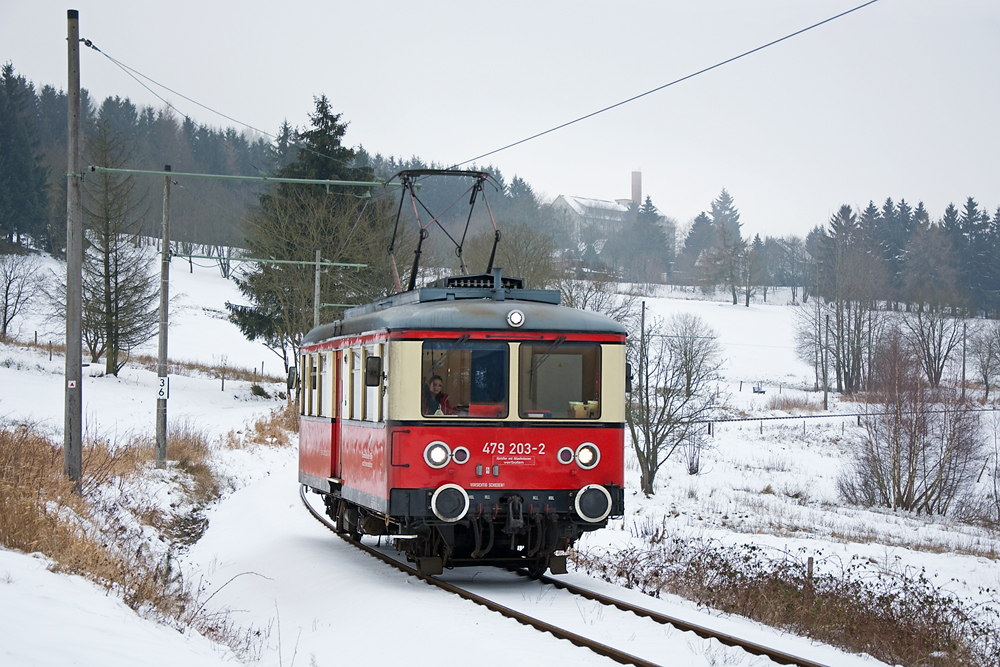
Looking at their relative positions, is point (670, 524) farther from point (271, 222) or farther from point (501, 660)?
point (271, 222)

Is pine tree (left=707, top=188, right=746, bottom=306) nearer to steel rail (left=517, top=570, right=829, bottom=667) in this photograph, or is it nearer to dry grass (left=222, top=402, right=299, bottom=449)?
dry grass (left=222, top=402, right=299, bottom=449)

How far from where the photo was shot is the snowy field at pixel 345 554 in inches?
257

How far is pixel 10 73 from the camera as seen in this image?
78.4m

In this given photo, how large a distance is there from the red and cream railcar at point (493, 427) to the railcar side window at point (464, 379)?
0.03ft

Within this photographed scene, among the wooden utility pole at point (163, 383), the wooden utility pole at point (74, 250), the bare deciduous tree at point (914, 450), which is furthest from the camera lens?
the bare deciduous tree at point (914, 450)

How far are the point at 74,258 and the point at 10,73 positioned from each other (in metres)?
74.9

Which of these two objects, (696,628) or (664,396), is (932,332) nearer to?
(664,396)

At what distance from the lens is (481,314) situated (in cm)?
1010

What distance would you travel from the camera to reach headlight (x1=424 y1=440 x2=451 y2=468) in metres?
9.76

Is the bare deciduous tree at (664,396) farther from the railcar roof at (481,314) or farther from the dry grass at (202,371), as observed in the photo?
the dry grass at (202,371)

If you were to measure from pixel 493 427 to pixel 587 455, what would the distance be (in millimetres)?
1055

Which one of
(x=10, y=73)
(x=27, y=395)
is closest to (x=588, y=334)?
(x=27, y=395)

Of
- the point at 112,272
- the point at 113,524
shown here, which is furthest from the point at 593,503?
the point at 112,272

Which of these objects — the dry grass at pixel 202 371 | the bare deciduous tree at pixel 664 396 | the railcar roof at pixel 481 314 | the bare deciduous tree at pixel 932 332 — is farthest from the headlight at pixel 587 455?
the bare deciduous tree at pixel 932 332
